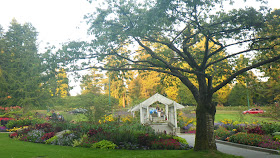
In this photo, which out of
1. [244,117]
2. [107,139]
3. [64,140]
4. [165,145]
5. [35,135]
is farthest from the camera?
[244,117]

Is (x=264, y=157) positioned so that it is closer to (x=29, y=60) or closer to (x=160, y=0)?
(x=160, y=0)

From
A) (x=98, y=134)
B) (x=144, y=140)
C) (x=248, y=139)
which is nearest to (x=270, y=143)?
(x=248, y=139)

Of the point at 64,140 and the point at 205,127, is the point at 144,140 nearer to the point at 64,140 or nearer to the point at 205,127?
the point at 205,127

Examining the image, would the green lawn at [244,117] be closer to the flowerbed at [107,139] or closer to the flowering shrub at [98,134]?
the flowerbed at [107,139]

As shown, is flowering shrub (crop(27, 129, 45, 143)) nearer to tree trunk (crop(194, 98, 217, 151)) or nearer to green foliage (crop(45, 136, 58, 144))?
green foliage (crop(45, 136, 58, 144))

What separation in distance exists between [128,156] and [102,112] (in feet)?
23.9

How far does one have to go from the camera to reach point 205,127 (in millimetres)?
9586

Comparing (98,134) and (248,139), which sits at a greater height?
(98,134)

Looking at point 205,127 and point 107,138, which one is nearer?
point 205,127

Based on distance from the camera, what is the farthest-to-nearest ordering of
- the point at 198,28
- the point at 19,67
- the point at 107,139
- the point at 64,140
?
the point at 19,67 < the point at 64,140 < the point at 107,139 < the point at 198,28

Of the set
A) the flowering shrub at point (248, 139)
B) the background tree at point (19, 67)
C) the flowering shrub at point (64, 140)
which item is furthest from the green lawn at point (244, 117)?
Result: the background tree at point (19, 67)

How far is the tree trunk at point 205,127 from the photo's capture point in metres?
9.52

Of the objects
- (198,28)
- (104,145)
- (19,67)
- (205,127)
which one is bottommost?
(104,145)

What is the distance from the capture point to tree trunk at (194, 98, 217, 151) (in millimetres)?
9516
